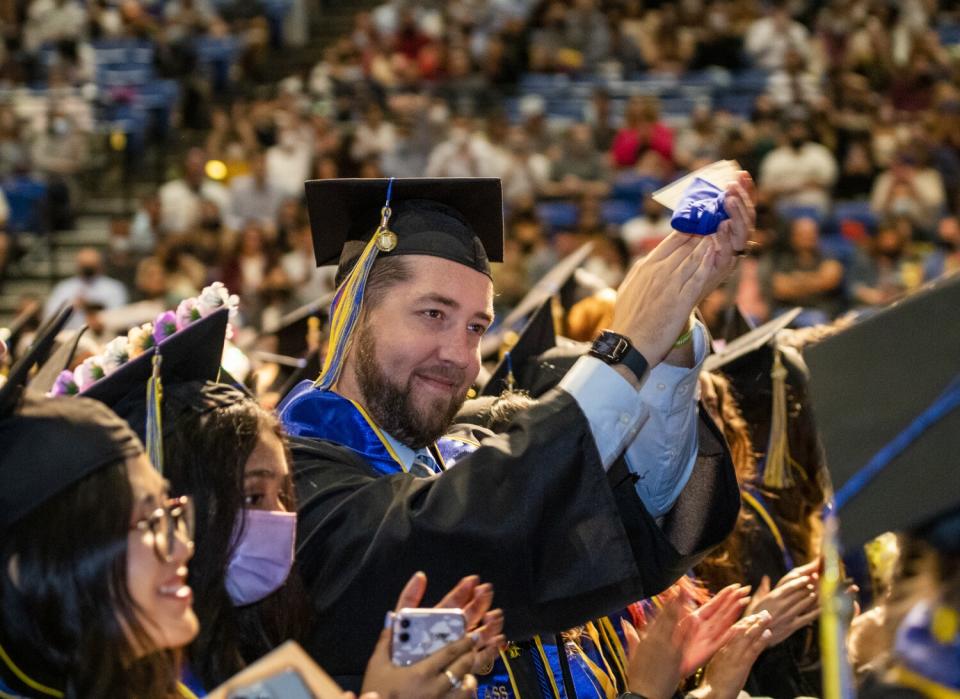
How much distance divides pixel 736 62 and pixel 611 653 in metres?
11.2

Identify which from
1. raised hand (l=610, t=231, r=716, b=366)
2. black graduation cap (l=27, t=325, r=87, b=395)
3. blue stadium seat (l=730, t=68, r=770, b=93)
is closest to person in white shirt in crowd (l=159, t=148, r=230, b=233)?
blue stadium seat (l=730, t=68, r=770, b=93)

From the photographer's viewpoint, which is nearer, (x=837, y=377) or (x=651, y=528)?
(x=837, y=377)

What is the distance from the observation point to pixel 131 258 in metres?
12.2

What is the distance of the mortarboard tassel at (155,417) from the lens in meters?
2.46

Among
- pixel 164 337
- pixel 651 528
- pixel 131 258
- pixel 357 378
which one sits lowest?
pixel 131 258

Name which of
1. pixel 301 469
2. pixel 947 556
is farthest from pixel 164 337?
pixel 947 556

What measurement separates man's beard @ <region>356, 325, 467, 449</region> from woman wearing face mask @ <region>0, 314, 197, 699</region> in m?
0.72

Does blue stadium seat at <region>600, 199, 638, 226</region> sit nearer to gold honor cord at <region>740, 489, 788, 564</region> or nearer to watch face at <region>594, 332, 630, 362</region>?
gold honor cord at <region>740, 489, 788, 564</region>

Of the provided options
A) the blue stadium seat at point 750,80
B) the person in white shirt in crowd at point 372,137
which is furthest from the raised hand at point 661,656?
the blue stadium seat at point 750,80

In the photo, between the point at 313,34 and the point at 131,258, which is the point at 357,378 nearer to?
the point at 131,258

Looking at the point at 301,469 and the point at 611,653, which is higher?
the point at 301,469

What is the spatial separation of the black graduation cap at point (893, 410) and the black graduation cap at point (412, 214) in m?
1.16

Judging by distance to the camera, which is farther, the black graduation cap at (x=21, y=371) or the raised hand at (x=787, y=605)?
the raised hand at (x=787, y=605)

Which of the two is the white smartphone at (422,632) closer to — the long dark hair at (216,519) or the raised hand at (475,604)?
the raised hand at (475,604)
